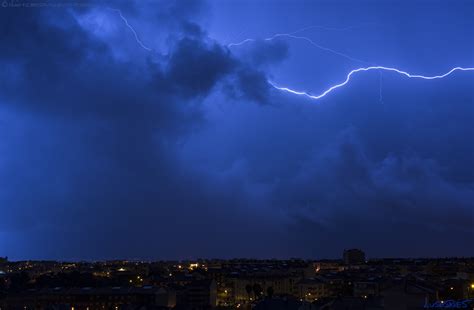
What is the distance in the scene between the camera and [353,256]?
15862 cm

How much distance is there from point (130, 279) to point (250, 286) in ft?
71.7

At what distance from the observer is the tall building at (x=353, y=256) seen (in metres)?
157

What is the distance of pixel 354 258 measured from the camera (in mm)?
158375

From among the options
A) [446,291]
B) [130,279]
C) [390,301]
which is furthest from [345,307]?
[130,279]

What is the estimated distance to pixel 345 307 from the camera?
31766mm

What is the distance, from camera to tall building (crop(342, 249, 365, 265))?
6175 inches

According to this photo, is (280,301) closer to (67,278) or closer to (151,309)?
(151,309)

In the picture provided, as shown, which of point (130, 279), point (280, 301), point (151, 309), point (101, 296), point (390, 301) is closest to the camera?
point (280, 301)

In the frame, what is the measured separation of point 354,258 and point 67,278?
3900 inches

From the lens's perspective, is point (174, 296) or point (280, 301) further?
point (174, 296)

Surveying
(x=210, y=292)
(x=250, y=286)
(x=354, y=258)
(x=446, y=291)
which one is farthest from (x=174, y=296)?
(x=354, y=258)

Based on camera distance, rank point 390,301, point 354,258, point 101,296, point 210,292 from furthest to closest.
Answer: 1. point 354,258
2. point 210,292
3. point 101,296
4. point 390,301

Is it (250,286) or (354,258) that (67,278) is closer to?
(250,286)

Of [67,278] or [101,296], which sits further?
[67,278]
